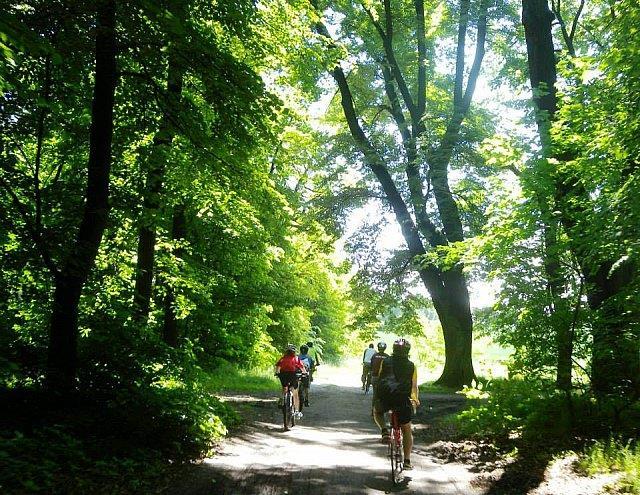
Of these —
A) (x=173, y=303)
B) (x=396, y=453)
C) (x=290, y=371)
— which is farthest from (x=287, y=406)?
(x=396, y=453)

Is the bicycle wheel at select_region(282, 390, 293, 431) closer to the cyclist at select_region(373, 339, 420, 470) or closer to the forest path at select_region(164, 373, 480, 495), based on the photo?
the forest path at select_region(164, 373, 480, 495)

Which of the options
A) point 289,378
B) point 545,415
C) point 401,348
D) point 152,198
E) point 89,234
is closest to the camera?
point 89,234

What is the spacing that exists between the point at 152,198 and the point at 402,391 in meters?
5.62

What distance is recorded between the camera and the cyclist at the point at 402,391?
820cm

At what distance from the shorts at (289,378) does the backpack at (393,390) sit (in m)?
4.64

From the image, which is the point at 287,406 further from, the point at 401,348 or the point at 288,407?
the point at 401,348

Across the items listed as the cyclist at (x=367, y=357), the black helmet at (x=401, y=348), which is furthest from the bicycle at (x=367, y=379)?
the black helmet at (x=401, y=348)

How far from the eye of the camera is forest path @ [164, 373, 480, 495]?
6.93 m

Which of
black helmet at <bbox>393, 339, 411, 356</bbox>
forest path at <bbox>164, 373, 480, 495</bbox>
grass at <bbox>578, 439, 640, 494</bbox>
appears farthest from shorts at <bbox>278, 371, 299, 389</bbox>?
grass at <bbox>578, 439, 640, 494</bbox>

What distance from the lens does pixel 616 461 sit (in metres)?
7.08

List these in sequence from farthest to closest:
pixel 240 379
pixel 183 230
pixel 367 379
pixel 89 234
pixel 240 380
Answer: pixel 240 379 → pixel 240 380 → pixel 367 379 → pixel 183 230 → pixel 89 234

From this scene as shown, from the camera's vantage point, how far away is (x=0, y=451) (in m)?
5.80

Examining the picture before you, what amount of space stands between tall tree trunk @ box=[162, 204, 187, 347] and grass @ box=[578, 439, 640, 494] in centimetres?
970

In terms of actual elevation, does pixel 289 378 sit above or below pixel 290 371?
below
